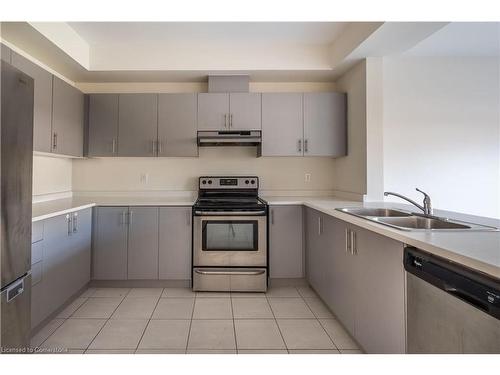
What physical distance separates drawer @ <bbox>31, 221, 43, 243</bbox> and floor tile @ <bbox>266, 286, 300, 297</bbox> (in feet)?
6.45

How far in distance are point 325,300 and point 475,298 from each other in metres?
1.65

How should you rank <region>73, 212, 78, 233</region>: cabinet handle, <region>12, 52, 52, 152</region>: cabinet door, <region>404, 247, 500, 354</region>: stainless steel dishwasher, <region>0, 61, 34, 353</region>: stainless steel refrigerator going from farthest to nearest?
<region>73, 212, 78, 233</region>: cabinet handle
<region>12, 52, 52, 152</region>: cabinet door
<region>0, 61, 34, 353</region>: stainless steel refrigerator
<region>404, 247, 500, 354</region>: stainless steel dishwasher

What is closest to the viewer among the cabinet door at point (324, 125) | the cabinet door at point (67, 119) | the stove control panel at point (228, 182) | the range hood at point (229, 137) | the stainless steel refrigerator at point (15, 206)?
the stainless steel refrigerator at point (15, 206)

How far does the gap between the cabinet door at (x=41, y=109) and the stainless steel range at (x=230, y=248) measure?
1416 mm

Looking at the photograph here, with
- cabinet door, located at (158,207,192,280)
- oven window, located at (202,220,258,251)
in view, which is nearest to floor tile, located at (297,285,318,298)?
oven window, located at (202,220,258,251)

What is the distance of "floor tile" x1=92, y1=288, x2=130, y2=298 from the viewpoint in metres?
2.71

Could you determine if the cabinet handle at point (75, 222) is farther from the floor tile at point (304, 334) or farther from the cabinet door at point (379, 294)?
the cabinet door at point (379, 294)

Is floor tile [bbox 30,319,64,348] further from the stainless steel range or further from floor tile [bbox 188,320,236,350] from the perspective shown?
the stainless steel range

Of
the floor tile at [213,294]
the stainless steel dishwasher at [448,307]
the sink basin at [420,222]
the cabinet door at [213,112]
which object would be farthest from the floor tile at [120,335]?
the cabinet door at [213,112]

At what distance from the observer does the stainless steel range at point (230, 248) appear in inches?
110
